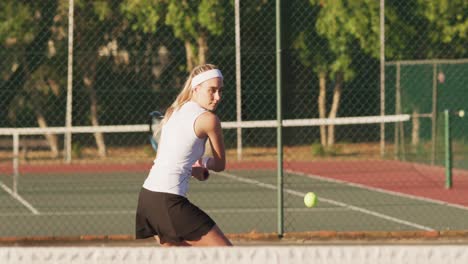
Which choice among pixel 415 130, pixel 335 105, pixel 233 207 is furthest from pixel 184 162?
pixel 335 105

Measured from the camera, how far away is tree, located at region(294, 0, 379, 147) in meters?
Answer: 21.8

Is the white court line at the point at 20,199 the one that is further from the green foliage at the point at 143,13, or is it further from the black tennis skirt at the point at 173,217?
the black tennis skirt at the point at 173,217

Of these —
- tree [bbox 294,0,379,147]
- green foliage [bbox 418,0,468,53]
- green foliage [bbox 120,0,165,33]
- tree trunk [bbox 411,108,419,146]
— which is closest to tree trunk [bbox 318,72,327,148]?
tree [bbox 294,0,379,147]

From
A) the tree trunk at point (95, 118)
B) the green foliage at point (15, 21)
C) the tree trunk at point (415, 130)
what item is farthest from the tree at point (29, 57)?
the tree trunk at point (415, 130)

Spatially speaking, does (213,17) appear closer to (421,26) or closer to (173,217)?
(421,26)

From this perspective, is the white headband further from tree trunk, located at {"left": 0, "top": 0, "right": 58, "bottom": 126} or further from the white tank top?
tree trunk, located at {"left": 0, "top": 0, "right": 58, "bottom": 126}

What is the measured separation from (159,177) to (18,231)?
606cm

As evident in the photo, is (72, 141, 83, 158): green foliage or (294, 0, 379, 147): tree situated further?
(294, 0, 379, 147): tree

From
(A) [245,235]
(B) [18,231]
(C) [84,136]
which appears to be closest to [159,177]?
(A) [245,235]

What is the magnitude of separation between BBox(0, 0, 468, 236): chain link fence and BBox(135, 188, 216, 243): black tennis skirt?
11844 millimetres

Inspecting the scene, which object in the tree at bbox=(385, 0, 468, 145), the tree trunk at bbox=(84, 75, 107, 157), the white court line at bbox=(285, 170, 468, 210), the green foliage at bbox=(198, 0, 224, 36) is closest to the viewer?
the white court line at bbox=(285, 170, 468, 210)

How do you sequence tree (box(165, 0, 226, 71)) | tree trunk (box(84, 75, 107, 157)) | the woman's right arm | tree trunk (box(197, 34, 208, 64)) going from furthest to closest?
tree trunk (box(84, 75, 107, 157)) < tree (box(165, 0, 226, 71)) < tree trunk (box(197, 34, 208, 64)) < the woman's right arm
